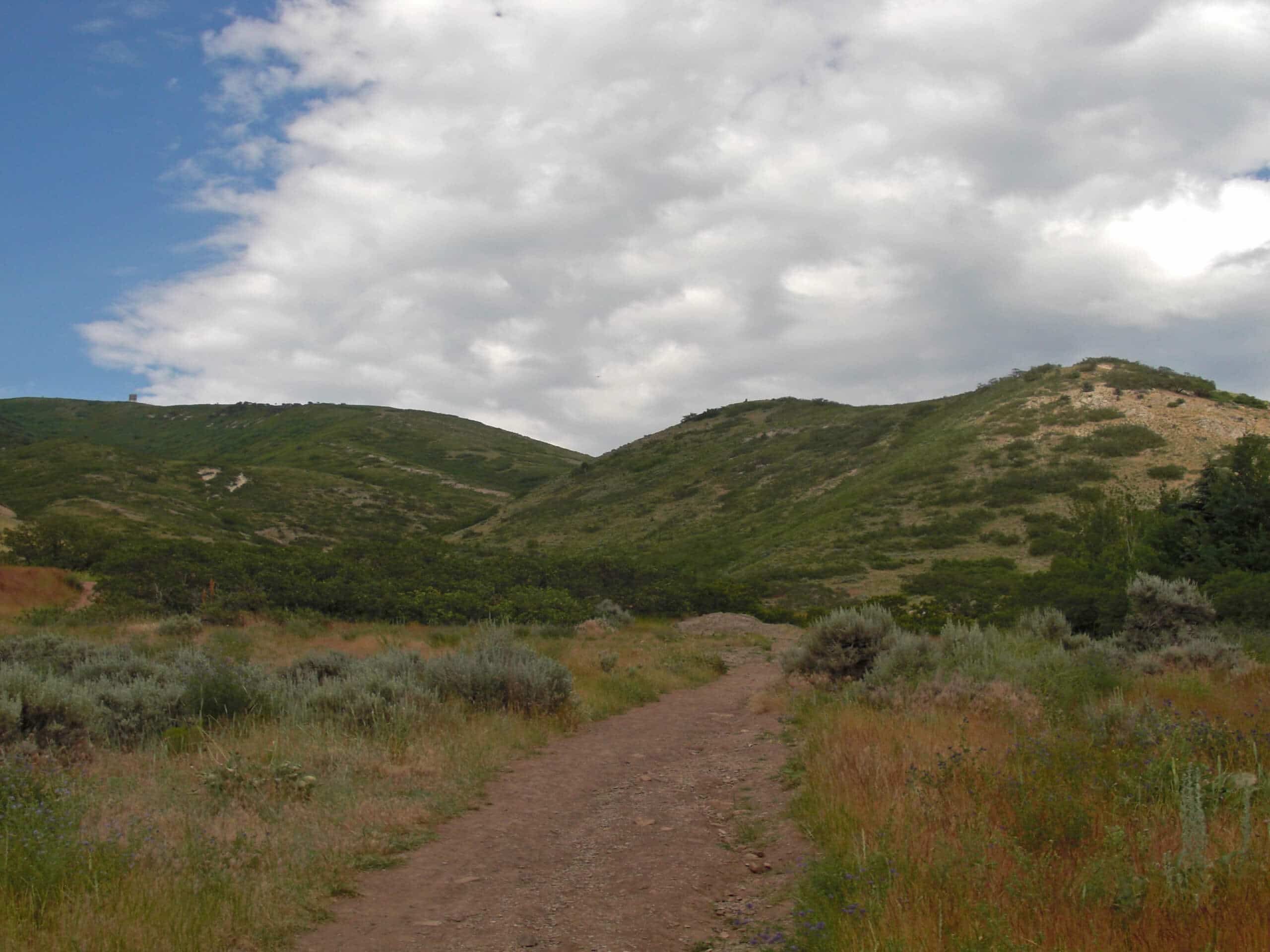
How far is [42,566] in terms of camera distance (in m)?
26.3

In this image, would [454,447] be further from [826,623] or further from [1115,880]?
[1115,880]

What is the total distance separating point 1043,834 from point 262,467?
10442cm

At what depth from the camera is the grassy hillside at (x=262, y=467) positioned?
64.6 metres

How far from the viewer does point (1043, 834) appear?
175 inches

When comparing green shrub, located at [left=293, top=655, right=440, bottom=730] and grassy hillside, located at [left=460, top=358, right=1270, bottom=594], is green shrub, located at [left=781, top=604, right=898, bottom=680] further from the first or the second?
grassy hillside, located at [left=460, top=358, right=1270, bottom=594]

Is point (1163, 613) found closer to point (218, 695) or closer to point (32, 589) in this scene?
point (218, 695)

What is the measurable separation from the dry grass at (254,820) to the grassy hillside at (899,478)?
991 inches

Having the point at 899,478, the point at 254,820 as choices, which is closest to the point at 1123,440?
the point at 899,478

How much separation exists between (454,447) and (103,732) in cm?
12928

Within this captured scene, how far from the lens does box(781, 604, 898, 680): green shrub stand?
41.6 ft

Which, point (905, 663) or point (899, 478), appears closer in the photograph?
point (905, 663)

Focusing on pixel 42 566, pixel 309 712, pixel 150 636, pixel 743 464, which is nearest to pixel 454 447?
pixel 743 464

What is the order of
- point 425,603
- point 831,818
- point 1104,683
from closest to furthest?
point 831,818, point 1104,683, point 425,603

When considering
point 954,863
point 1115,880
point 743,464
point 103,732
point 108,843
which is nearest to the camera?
point 1115,880
